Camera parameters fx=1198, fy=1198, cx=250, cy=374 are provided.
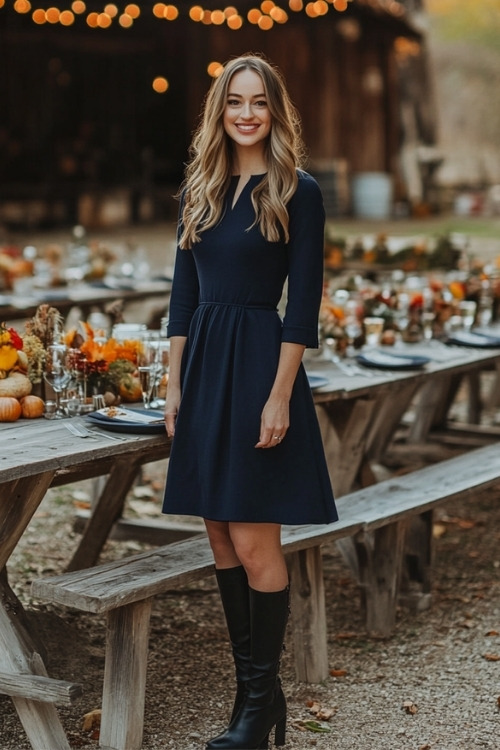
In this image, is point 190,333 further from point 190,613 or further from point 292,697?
point 190,613

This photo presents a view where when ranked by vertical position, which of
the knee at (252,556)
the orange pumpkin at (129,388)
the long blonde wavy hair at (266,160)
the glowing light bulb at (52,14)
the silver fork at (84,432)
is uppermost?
the glowing light bulb at (52,14)

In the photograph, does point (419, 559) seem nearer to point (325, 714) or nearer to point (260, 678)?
point (325, 714)

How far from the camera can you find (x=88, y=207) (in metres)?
18.8

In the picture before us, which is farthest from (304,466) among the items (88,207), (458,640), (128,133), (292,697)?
(128,133)

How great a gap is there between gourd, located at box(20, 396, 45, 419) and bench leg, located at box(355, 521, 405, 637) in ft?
4.58

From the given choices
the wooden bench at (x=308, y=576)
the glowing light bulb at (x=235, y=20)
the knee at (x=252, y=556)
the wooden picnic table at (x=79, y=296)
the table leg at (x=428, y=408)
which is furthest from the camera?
the glowing light bulb at (x=235, y=20)

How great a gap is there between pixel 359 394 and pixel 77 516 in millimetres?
1719

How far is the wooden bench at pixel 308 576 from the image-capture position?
3.49 meters

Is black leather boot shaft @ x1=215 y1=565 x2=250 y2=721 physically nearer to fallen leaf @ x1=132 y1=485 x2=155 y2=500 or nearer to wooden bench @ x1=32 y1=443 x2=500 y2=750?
wooden bench @ x1=32 y1=443 x2=500 y2=750

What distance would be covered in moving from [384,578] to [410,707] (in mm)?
747

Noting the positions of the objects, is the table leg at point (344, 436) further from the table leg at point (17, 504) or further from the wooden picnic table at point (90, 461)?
the table leg at point (17, 504)

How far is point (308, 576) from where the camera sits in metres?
4.18

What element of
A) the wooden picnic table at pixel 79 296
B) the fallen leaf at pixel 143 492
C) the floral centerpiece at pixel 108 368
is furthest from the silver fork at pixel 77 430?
the wooden picnic table at pixel 79 296

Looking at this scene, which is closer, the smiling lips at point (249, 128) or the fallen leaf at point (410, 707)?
the smiling lips at point (249, 128)
